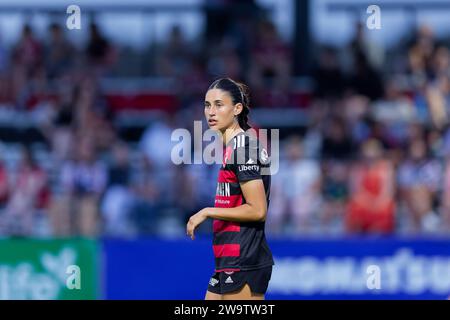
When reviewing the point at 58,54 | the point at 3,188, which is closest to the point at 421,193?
the point at 3,188

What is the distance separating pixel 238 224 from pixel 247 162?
448mm

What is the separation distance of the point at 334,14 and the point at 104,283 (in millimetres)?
6547

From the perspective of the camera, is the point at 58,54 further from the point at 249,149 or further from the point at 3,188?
the point at 249,149

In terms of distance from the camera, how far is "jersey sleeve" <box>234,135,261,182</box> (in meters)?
7.48

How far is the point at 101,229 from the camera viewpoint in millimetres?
14602

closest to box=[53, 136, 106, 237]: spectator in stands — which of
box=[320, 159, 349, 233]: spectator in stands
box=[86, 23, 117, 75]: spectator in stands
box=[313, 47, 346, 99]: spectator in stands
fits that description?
box=[86, 23, 117, 75]: spectator in stands

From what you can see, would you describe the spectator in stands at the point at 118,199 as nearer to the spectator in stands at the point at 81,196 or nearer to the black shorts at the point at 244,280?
the spectator in stands at the point at 81,196

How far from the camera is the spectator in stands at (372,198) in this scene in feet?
45.6

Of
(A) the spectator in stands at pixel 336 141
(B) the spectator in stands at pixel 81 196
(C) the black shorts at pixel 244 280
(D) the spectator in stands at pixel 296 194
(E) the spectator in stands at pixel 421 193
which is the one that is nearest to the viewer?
(C) the black shorts at pixel 244 280

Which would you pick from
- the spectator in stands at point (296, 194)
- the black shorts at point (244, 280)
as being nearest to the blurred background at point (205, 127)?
the spectator in stands at point (296, 194)

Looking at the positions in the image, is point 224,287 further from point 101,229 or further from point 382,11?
point 382,11

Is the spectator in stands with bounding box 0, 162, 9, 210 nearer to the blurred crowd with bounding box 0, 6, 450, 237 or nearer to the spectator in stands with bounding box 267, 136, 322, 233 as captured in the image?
the blurred crowd with bounding box 0, 6, 450, 237

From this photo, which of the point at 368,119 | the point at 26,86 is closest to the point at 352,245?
the point at 368,119

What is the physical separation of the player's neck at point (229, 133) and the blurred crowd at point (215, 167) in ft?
20.8
